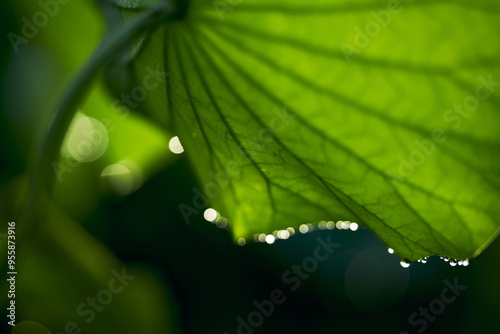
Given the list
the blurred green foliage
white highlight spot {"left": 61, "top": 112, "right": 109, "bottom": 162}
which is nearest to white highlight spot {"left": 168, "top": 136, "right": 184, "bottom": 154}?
the blurred green foliage

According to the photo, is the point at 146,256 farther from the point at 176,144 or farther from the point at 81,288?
the point at 176,144

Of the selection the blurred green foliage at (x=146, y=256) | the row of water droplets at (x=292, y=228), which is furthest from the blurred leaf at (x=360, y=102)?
the blurred green foliage at (x=146, y=256)

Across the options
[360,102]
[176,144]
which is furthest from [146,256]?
[360,102]

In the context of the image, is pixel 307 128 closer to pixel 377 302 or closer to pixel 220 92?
A: pixel 220 92

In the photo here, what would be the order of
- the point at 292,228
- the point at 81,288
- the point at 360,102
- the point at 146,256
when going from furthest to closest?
the point at 146,256
the point at 81,288
the point at 292,228
the point at 360,102

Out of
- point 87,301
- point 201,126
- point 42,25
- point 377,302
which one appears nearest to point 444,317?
point 377,302

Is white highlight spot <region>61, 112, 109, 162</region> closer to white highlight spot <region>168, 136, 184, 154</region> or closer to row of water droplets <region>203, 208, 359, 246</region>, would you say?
white highlight spot <region>168, 136, 184, 154</region>

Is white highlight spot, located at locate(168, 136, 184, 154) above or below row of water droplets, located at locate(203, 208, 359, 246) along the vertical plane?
above

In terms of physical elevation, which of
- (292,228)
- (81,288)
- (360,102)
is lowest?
(81,288)
